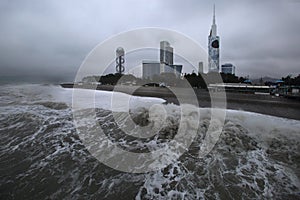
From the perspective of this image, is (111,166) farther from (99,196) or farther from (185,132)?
(185,132)

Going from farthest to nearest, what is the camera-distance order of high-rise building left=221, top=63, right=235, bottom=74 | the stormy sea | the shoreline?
1. high-rise building left=221, top=63, right=235, bottom=74
2. the shoreline
3. the stormy sea

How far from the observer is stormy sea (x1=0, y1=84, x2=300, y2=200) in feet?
6.90

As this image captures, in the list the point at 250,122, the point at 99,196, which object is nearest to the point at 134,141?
the point at 99,196

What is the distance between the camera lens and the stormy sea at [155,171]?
2104 mm

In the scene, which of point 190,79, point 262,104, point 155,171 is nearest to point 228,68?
point 190,79

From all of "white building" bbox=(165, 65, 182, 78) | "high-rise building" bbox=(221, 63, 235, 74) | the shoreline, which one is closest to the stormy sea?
the shoreline

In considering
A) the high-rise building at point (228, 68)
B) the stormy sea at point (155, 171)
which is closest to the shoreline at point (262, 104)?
the stormy sea at point (155, 171)

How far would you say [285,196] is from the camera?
2.09 meters

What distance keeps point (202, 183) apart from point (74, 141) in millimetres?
2782

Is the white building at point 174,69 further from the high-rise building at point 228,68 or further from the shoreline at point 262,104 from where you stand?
the high-rise building at point 228,68

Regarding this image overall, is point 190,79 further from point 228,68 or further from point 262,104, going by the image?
point 228,68

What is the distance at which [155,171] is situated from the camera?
2.58 meters

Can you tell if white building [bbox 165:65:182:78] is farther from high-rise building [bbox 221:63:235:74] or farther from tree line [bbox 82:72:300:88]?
high-rise building [bbox 221:63:235:74]

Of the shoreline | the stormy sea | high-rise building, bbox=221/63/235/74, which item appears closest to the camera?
the stormy sea
